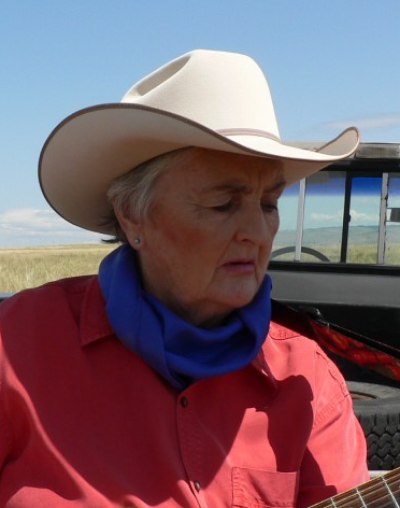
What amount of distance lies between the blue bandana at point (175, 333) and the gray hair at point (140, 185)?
0.45 ft

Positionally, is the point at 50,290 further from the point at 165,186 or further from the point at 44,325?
the point at 165,186

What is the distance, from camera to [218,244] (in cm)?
203

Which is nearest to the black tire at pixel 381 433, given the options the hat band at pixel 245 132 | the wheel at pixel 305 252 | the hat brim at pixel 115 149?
the hat brim at pixel 115 149

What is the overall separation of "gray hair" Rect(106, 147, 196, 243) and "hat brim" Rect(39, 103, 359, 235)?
0.05 feet

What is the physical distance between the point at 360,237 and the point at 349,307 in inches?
39.2

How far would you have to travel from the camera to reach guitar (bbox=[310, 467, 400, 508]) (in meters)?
1.84

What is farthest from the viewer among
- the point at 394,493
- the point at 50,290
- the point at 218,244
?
the point at 50,290

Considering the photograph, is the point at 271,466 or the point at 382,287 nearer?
the point at 271,466

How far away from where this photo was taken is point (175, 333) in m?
2.09

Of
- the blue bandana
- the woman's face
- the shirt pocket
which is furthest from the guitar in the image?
the woman's face

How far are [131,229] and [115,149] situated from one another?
21 cm

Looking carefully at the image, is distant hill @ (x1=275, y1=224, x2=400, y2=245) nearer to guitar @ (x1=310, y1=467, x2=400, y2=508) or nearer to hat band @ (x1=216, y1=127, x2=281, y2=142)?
hat band @ (x1=216, y1=127, x2=281, y2=142)

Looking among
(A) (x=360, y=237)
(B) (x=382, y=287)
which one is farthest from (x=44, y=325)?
(A) (x=360, y=237)

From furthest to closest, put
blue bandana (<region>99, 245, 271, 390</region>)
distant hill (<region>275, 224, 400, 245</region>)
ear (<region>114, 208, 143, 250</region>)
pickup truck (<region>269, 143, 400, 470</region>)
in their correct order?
distant hill (<region>275, 224, 400, 245</region>) → pickup truck (<region>269, 143, 400, 470</region>) → ear (<region>114, 208, 143, 250</region>) → blue bandana (<region>99, 245, 271, 390</region>)
